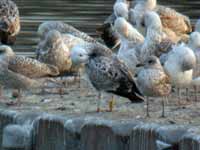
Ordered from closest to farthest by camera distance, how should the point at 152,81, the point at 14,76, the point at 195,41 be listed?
the point at 152,81 → the point at 14,76 → the point at 195,41

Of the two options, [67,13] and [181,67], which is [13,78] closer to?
[181,67]

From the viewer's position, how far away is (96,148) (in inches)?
401

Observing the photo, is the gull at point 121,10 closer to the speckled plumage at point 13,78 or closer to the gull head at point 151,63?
the speckled plumage at point 13,78

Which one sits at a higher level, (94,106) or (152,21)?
(152,21)

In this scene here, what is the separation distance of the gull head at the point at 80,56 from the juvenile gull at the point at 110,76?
0.09 m

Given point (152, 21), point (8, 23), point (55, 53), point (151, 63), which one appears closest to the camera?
point (151, 63)

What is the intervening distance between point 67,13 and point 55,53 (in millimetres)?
9390

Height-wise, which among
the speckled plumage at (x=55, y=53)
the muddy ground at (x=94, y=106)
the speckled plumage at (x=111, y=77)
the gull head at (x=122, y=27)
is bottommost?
the muddy ground at (x=94, y=106)

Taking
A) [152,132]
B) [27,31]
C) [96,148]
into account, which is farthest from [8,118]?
[27,31]

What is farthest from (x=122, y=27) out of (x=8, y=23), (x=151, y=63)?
(x=151, y=63)

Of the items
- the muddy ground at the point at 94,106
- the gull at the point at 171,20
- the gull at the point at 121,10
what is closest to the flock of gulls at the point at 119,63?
the muddy ground at the point at 94,106

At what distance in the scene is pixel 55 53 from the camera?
530 inches

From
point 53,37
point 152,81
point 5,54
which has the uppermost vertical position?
point 53,37

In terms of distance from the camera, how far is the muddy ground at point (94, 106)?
10578 mm
